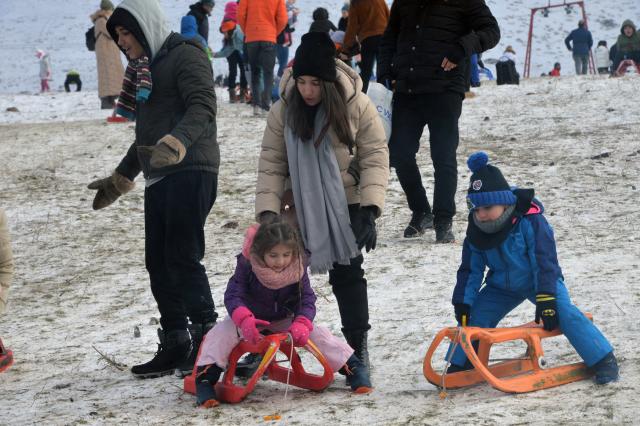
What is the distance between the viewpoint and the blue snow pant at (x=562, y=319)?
13.0 ft

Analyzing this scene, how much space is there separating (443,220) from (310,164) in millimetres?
2771

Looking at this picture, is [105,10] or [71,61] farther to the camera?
[71,61]

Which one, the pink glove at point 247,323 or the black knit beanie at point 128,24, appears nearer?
the pink glove at point 247,323

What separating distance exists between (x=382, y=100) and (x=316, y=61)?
8.10 feet

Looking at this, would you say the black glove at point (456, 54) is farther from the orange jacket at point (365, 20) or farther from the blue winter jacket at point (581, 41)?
the blue winter jacket at point (581, 41)

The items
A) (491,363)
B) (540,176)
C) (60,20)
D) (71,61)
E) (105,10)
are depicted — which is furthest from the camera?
(60,20)

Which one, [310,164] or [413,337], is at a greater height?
[310,164]

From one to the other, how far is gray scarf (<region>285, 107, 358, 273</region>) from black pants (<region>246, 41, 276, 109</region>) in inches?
335

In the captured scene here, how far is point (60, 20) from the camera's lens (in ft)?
132

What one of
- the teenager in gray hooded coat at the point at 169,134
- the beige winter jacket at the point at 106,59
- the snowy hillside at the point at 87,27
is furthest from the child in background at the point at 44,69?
the teenager in gray hooded coat at the point at 169,134

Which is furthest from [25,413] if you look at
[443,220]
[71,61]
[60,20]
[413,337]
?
[60,20]

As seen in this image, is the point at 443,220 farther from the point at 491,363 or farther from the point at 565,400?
the point at 565,400

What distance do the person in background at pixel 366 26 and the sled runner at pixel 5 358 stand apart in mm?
6472

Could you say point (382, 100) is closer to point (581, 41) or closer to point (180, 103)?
point (180, 103)
